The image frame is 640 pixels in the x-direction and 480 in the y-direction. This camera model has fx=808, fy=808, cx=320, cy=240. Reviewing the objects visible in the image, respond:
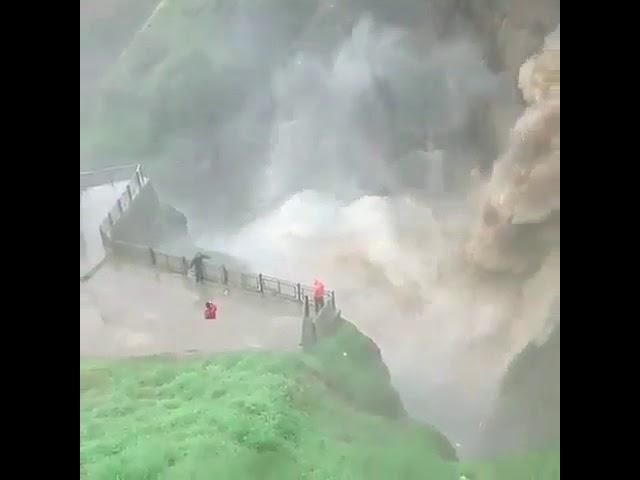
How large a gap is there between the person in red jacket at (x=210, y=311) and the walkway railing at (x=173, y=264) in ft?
0.19

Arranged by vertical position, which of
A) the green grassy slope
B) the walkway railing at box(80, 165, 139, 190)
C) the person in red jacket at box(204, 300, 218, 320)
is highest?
the walkway railing at box(80, 165, 139, 190)

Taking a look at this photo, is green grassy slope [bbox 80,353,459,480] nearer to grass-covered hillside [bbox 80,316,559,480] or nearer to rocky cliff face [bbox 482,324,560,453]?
grass-covered hillside [bbox 80,316,559,480]

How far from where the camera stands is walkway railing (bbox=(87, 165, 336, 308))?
2002mm

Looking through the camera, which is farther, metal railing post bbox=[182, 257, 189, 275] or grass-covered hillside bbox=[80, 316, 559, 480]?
metal railing post bbox=[182, 257, 189, 275]

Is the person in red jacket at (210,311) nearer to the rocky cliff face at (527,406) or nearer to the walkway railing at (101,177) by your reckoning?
the walkway railing at (101,177)

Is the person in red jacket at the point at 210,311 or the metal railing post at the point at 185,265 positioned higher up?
the metal railing post at the point at 185,265

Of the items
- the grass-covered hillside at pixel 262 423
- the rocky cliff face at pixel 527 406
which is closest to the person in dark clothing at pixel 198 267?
the grass-covered hillside at pixel 262 423

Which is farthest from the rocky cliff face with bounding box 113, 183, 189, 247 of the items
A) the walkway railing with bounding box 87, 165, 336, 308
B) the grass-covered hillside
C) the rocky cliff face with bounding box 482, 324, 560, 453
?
the rocky cliff face with bounding box 482, 324, 560, 453

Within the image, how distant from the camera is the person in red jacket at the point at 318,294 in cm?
206

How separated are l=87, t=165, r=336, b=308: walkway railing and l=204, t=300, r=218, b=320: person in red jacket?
59mm

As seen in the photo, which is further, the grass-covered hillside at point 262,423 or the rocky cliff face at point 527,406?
the rocky cliff face at point 527,406

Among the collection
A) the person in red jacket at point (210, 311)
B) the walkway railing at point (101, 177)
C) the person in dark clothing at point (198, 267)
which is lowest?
the person in red jacket at point (210, 311)

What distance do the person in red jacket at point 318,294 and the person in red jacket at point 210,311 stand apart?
0.25 m
